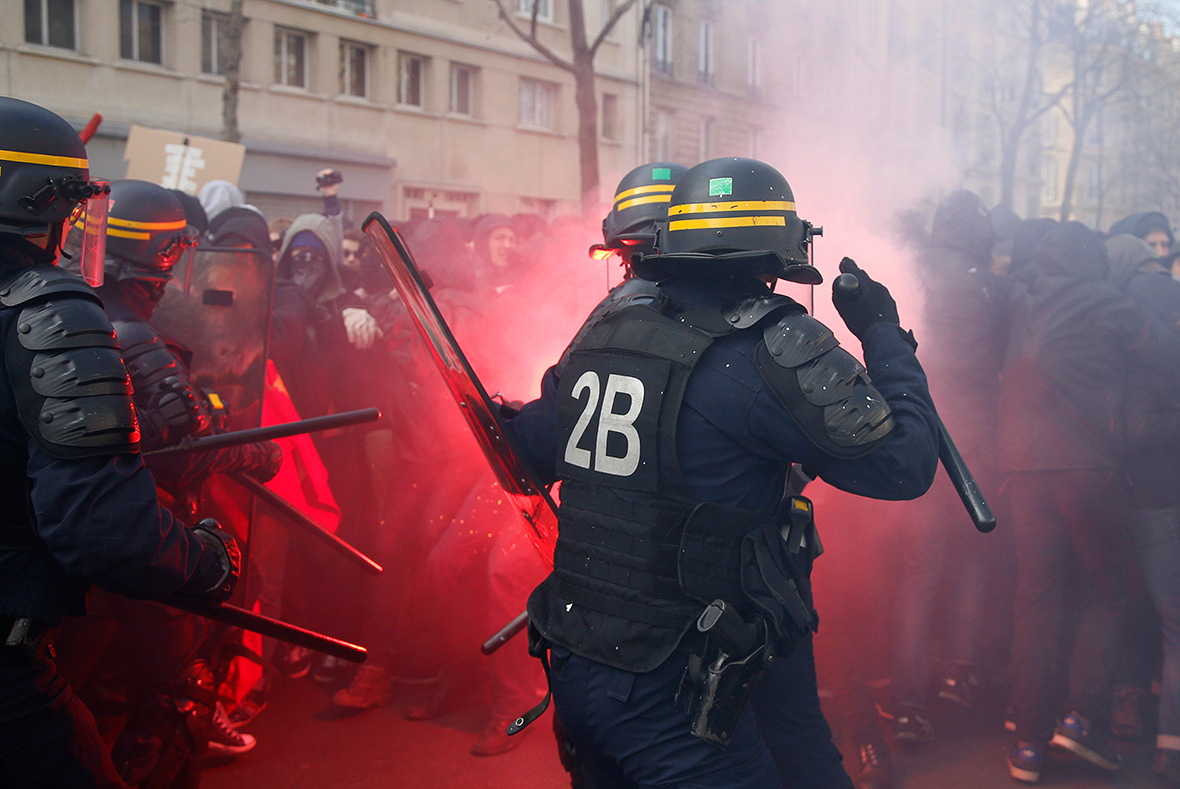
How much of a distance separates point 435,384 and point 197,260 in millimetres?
1355

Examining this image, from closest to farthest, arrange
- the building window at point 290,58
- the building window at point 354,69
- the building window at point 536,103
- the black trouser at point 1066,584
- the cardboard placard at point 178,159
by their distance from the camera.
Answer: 1. the black trouser at point 1066,584
2. the cardboard placard at point 178,159
3. the building window at point 290,58
4. the building window at point 354,69
5. the building window at point 536,103

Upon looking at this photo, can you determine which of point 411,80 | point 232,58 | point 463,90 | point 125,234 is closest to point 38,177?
point 125,234

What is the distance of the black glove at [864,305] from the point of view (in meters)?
2.13

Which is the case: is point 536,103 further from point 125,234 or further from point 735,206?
point 735,206

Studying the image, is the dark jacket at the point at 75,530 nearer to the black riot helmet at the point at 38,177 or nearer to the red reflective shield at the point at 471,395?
the black riot helmet at the point at 38,177

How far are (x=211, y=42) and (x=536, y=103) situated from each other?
794 cm

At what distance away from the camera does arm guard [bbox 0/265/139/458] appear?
69.2 inches

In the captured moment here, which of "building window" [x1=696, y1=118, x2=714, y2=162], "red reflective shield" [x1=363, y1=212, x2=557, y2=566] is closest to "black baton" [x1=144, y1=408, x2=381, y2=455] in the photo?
"red reflective shield" [x1=363, y1=212, x2=557, y2=566]

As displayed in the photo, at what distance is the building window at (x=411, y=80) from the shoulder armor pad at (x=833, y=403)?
1973 centimetres

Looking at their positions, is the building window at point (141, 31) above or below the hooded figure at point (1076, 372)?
above

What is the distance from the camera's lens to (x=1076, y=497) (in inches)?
141

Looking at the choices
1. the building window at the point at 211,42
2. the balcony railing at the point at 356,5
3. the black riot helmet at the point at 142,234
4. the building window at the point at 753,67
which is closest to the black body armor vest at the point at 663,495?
the black riot helmet at the point at 142,234

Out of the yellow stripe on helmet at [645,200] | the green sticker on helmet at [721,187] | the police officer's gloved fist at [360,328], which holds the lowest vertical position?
the police officer's gloved fist at [360,328]

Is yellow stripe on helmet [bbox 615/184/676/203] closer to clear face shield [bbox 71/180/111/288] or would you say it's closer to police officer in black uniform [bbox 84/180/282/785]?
police officer in black uniform [bbox 84/180/282/785]
